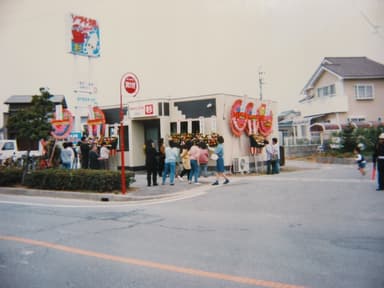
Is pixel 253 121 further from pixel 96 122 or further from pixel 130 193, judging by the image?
pixel 130 193

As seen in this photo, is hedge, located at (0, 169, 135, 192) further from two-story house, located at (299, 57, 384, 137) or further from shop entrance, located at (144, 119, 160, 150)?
two-story house, located at (299, 57, 384, 137)

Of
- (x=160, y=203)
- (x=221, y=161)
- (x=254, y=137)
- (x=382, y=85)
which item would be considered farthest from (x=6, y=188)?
(x=382, y=85)

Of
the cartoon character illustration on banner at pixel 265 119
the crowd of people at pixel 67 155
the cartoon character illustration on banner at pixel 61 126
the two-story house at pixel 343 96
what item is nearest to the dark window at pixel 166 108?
the crowd of people at pixel 67 155

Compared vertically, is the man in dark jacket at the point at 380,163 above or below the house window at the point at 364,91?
below

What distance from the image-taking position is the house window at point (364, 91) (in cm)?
2236

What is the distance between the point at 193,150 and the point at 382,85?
467 inches

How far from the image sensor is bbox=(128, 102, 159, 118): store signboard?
65.3ft

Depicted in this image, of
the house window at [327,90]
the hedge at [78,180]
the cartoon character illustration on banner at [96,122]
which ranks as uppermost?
the house window at [327,90]

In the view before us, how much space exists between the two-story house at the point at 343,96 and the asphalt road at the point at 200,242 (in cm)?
1140

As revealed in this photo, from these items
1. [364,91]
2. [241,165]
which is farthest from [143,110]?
[364,91]

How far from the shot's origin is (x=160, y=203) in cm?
1149

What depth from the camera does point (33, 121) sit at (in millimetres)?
14875

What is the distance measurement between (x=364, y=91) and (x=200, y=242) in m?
20.0

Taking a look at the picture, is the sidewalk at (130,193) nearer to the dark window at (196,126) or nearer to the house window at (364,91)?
the dark window at (196,126)
